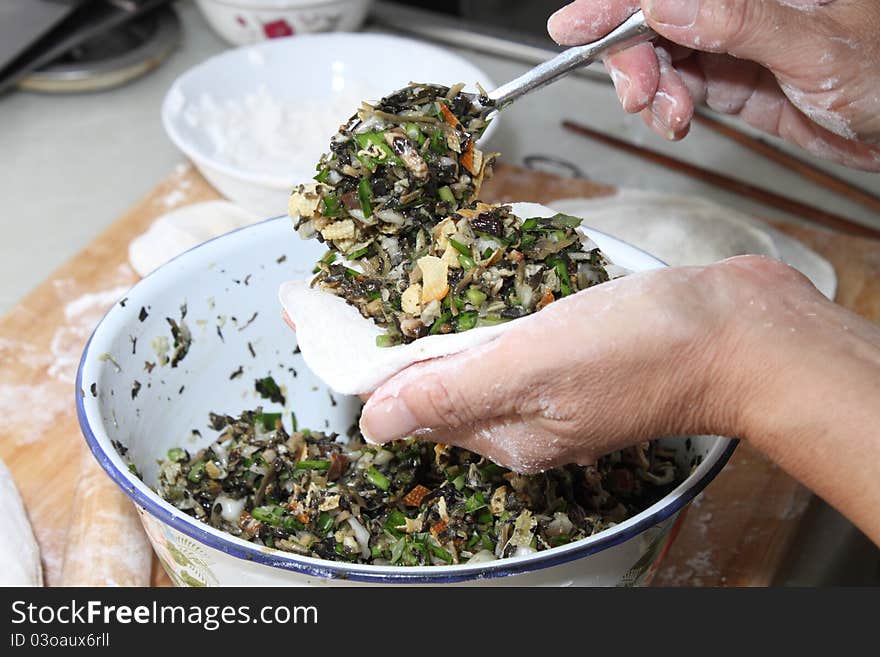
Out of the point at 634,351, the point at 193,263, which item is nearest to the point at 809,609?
the point at 634,351

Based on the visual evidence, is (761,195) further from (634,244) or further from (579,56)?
(579,56)

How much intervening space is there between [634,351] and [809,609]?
1.83 ft

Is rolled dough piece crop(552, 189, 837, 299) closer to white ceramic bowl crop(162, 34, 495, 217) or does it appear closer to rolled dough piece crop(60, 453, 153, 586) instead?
white ceramic bowl crop(162, 34, 495, 217)

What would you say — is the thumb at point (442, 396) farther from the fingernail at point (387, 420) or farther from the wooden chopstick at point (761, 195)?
the wooden chopstick at point (761, 195)

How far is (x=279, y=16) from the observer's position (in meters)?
3.27

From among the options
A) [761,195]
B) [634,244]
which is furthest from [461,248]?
[761,195]

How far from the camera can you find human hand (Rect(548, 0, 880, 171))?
152 cm

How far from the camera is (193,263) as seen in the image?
1.79 meters

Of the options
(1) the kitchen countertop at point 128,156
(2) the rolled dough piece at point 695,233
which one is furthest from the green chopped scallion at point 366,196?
(1) the kitchen countertop at point 128,156

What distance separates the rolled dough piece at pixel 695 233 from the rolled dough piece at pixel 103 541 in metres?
1.39

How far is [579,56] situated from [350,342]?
0.62 metres

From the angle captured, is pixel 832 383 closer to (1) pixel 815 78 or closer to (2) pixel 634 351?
(2) pixel 634 351

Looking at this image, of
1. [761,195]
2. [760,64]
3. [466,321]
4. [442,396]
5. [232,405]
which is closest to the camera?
[442,396]

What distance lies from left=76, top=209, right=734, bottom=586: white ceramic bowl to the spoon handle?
1.13ft
